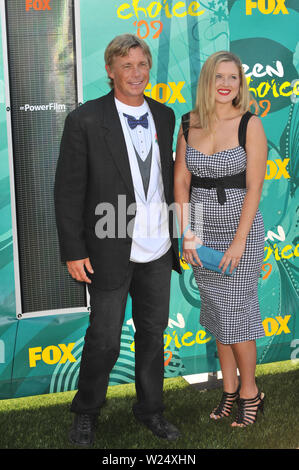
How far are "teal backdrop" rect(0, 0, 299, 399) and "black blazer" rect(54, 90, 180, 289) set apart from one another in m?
0.57

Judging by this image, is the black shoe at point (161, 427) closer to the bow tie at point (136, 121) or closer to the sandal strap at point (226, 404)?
the sandal strap at point (226, 404)

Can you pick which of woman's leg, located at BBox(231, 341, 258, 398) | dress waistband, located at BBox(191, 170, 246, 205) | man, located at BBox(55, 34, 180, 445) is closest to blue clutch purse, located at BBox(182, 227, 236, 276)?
man, located at BBox(55, 34, 180, 445)

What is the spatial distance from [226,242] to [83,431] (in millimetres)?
1163

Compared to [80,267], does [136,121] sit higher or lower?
higher

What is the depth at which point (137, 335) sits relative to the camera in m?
2.89

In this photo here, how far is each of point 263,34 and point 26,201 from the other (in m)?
1.65

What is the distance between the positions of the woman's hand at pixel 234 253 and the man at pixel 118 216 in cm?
26

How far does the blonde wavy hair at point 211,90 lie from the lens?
8.86 feet

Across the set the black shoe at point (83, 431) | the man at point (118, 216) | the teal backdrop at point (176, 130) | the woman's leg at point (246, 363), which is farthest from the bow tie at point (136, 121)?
the black shoe at point (83, 431)

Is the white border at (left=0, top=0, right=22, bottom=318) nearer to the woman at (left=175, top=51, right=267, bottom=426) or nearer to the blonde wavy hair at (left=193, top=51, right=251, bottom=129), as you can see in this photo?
the woman at (left=175, top=51, right=267, bottom=426)

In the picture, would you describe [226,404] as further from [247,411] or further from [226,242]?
[226,242]

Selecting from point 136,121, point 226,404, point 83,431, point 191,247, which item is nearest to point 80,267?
point 191,247

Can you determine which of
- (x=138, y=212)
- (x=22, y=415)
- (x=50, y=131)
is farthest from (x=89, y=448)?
(x=50, y=131)

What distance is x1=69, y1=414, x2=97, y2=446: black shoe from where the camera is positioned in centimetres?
280
